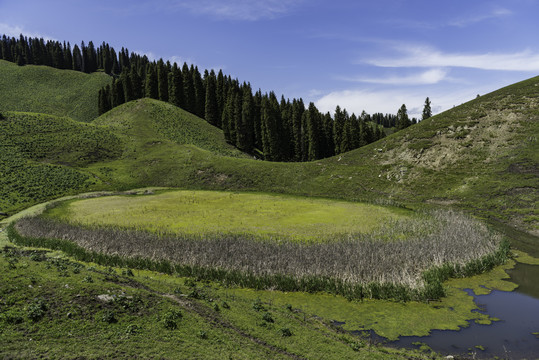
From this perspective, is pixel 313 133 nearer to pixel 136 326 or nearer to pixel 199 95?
pixel 199 95

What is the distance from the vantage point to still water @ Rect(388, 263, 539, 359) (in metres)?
14.5

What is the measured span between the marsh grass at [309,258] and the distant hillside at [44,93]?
168 meters

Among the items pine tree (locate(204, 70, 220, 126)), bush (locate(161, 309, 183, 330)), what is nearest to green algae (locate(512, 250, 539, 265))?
bush (locate(161, 309, 183, 330))

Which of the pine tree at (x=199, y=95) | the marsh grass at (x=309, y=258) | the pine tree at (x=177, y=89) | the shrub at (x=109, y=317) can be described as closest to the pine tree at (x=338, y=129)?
the pine tree at (x=199, y=95)

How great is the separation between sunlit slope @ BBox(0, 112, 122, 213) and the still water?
202 ft

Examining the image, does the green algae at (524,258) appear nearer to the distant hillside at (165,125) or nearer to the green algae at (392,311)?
the green algae at (392,311)

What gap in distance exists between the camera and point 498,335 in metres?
15.9

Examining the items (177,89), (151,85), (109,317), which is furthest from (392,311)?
(151,85)

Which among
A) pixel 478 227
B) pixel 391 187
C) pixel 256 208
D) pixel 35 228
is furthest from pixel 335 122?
pixel 35 228

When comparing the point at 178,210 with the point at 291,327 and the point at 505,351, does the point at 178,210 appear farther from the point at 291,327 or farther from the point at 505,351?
the point at 505,351

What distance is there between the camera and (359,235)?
31297 mm

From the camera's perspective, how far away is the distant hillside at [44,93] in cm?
16388

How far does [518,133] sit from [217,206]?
66.2 meters

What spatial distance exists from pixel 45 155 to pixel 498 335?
9825 cm
